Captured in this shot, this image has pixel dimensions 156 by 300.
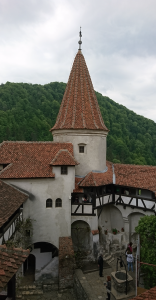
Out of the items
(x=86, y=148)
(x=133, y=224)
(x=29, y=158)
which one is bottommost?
(x=133, y=224)

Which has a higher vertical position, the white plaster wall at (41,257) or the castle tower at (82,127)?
the castle tower at (82,127)

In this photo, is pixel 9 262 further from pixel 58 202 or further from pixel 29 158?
pixel 29 158

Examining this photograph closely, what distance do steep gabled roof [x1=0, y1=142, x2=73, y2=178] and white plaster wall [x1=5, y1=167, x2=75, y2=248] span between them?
0.64 metres

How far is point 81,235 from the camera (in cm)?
1992

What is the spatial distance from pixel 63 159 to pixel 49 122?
158 feet

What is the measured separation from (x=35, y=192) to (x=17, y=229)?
332 cm

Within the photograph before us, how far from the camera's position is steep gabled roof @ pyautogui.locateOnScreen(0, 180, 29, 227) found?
501 inches

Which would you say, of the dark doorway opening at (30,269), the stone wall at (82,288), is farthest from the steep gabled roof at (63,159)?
the dark doorway opening at (30,269)

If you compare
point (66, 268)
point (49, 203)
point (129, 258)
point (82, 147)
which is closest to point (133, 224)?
point (129, 258)

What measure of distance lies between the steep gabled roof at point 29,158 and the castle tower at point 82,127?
1.51m

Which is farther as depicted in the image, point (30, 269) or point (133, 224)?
point (133, 224)

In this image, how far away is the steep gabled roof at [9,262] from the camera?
18.6ft

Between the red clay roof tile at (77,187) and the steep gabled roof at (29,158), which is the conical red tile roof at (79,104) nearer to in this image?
the steep gabled roof at (29,158)

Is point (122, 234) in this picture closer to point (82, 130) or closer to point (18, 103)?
point (82, 130)
